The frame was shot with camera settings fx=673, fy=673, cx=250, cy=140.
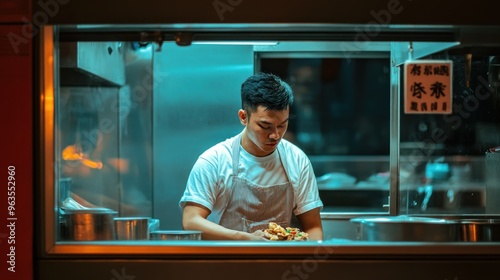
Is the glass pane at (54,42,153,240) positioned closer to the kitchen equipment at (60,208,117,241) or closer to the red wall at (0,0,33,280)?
the kitchen equipment at (60,208,117,241)

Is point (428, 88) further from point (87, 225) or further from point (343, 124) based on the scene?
point (343, 124)

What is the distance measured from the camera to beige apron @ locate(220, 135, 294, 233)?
3367 mm

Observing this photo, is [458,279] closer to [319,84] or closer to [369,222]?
[369,222]

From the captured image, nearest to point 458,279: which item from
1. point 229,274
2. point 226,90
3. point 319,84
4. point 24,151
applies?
point 229,274

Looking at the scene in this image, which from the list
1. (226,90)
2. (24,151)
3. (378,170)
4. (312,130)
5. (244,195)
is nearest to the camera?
(24,151)

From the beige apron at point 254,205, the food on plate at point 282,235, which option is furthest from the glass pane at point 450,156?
the food on plate at point 282,235

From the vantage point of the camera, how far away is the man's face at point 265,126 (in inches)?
126

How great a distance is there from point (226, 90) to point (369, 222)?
6.10ft

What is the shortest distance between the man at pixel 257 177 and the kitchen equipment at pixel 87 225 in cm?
71

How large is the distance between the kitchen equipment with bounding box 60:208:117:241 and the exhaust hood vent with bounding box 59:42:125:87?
1.93ft

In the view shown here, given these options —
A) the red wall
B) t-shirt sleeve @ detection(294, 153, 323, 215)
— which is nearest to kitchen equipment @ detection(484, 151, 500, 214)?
t-shirt sleeve @ detection(294, 153, 323, 215)

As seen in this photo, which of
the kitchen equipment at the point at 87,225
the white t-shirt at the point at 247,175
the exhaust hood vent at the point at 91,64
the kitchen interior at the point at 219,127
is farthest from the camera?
the kitchen interior at the point at 219,127

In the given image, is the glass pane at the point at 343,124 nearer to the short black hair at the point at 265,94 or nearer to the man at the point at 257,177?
the man at the point at 257,177

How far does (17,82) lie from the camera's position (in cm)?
230
